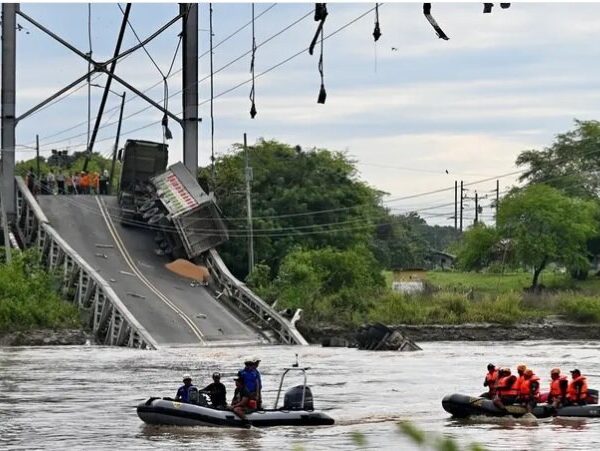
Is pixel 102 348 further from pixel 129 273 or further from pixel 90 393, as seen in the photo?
pixel 90 393

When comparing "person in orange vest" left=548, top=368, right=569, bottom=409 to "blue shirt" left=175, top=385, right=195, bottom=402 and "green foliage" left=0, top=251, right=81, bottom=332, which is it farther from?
"green foliage" left=0, top=251, right=81, bottom=332

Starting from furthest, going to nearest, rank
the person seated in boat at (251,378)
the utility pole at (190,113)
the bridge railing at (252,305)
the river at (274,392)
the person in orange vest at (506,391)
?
the utility pole at (190,113) → the bridge railing at (252,305) → the person in orange vest at (506,391) → the person seated in boat at (251,378) → the river at (274,392)

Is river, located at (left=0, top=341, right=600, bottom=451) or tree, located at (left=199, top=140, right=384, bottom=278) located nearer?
river, located at (left=0, top=341, right=600, bottom=451)

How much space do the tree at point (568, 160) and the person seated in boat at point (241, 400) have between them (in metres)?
96.4

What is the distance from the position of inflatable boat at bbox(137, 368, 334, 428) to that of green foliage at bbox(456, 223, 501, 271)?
7936 cm

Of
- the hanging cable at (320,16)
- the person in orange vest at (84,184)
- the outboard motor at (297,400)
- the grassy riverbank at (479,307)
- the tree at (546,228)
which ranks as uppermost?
the person in orange vest at (84,184)

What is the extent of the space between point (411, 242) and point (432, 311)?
3056 inches

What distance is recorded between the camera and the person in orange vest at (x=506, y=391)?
3941cm

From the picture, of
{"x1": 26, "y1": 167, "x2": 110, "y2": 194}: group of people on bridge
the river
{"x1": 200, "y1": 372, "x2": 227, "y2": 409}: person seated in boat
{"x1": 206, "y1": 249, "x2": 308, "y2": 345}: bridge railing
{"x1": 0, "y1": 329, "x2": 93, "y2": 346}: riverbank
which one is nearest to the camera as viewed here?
the river

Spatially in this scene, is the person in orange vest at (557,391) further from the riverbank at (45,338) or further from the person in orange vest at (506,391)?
the riverbank at (45,338)

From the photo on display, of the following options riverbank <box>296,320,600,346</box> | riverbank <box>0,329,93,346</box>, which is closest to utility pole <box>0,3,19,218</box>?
riverbank <box>0,329,93,346</box>

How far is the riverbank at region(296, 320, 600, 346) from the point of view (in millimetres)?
79250

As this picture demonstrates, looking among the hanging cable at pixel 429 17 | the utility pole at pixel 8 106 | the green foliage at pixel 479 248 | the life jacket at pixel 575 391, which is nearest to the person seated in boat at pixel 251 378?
the life jacket at pixel 575 391

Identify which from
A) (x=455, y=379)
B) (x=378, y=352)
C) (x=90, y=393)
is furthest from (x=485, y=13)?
(x=378, y=352)
